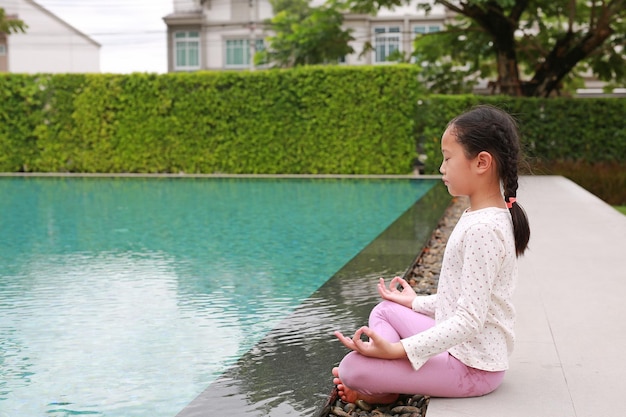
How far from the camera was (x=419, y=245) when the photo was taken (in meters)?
7.55

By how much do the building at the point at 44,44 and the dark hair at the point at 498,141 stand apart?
5117cm

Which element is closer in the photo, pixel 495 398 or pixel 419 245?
pixel 495 398

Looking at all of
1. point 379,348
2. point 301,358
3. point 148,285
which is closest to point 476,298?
point 379,348

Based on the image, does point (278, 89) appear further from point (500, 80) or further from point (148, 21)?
point (148, 21)

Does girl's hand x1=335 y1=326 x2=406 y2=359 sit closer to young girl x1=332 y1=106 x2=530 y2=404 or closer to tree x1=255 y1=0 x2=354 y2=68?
young girl x1=332 y1=106 x2=530 y2=404

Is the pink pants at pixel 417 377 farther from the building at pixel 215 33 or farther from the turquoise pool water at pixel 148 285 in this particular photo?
the building at pixel 215 33

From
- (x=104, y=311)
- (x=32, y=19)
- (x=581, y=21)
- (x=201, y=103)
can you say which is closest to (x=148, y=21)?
(x=32, y=19)

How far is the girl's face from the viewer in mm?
3020

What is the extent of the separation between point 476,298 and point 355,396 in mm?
757

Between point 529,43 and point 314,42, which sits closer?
point 529,43

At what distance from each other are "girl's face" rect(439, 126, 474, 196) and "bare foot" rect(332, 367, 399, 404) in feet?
3.14

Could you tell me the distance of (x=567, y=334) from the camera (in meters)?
4.14

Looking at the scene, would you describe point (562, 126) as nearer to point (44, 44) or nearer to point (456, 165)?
point (456, 165)

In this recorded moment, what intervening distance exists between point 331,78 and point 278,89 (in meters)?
1.45
